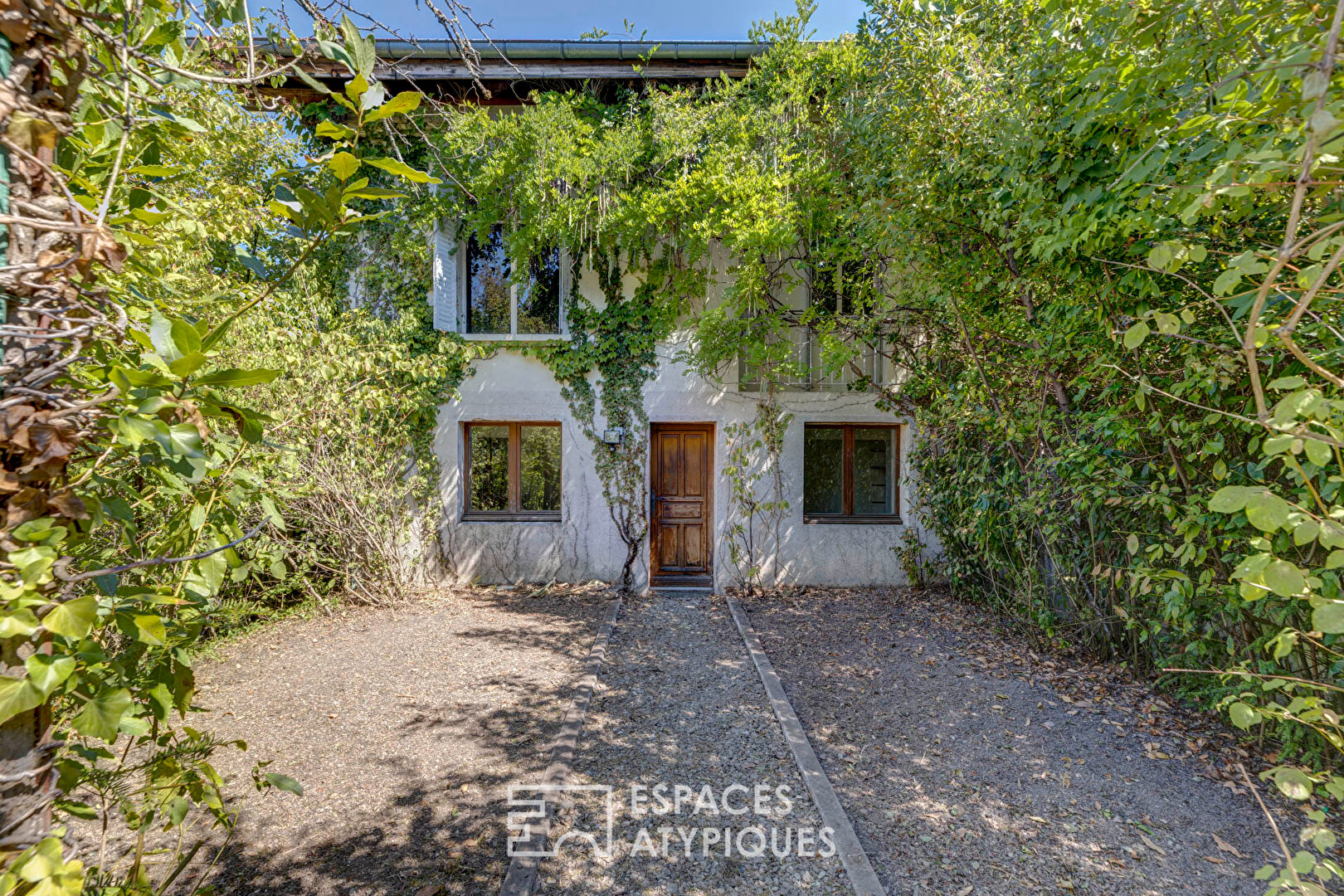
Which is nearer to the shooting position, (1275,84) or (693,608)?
(1275,84)

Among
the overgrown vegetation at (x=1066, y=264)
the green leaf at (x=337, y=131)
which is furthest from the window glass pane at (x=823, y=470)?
the green leaf at (x=337, y=131)

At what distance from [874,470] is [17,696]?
26.0 feet

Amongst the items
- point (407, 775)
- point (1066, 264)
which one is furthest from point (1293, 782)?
point (407, 775)

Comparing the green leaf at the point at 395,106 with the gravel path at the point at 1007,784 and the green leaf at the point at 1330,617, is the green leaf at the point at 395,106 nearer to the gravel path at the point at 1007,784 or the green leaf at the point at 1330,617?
the green leaf at the point at 1330,617

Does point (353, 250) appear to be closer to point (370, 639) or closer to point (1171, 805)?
point (370, 639)

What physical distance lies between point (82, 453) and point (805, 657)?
500 centimetres

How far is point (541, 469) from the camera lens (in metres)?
7.68

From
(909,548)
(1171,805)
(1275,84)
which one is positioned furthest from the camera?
(909,548)

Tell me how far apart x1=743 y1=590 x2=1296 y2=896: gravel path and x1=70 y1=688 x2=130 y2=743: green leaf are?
2764mm

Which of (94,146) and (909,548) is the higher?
(94,146)

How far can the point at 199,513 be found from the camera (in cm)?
126

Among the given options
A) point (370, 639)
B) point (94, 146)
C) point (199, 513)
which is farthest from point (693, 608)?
point (94, 146)

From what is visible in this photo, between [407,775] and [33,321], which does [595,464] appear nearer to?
[407,775]

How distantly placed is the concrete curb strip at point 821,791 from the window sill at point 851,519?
2.95 metres
